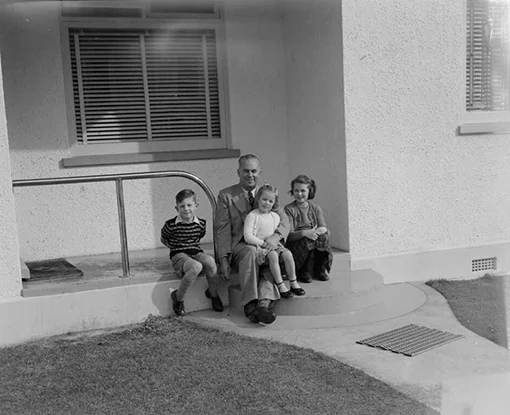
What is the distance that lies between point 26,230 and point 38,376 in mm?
2071

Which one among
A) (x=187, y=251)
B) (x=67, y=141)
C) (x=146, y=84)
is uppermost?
(x=146, y=84)

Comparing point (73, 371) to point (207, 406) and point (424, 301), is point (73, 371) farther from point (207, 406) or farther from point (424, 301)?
point (424, 301)

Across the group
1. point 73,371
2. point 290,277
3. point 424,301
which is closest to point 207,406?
point 73,371

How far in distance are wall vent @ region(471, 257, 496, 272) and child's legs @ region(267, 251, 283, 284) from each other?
199 cm

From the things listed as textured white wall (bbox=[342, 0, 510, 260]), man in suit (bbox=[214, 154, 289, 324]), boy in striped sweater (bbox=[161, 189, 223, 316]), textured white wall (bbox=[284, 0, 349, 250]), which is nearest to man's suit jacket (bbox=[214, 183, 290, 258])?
man in suit (bbox=[214, 154, 289, 324])

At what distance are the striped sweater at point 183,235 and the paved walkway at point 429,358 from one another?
0.45m

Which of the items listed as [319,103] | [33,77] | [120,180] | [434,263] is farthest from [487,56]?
[33,77]

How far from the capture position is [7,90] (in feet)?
16.4

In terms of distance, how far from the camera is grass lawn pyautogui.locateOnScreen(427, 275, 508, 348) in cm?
382

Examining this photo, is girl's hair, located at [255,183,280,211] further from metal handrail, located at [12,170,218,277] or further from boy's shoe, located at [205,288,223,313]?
boy's shoe, located at [205,288,223,313]

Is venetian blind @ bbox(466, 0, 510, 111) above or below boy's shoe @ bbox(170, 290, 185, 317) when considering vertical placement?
above

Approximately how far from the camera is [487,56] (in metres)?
4.33

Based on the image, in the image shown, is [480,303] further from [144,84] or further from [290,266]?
[144,84]

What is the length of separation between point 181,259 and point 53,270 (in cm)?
101
